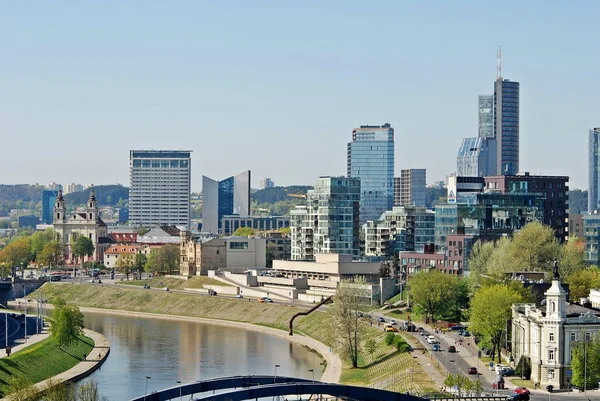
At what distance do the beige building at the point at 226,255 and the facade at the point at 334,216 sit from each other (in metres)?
10.6

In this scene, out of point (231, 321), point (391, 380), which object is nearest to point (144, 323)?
point (231, 321)

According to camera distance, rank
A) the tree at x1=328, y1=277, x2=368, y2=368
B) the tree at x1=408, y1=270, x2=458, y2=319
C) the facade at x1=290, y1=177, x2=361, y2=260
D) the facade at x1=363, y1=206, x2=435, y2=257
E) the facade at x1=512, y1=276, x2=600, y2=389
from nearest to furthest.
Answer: the facade at x1=512, y1=276, x2=600, y2=389 → the tree at x1=328, y1=277, x2=368, y2=368 → the tree at x1=408, y1=270, x2=458, y2=319 → the facade at x1=363, y1=206, x2=435, y2=257 → the facade at x1=290, y1=177, x2=361, y2=260

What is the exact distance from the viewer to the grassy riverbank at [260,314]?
279 feet

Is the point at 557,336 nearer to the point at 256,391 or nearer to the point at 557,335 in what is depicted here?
the point at 557,335

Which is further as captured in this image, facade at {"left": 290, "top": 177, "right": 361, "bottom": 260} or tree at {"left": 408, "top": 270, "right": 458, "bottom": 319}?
facade at {"left": 290, "top": 177, "right": 361, "bottom": 260}

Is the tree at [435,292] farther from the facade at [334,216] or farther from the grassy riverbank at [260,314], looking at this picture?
the facade at [334,216]

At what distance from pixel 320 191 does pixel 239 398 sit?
110 meters

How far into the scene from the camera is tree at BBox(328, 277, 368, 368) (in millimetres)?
98062

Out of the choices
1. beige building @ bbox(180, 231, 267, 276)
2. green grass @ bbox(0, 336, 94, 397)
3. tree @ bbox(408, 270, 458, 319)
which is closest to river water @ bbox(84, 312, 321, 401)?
green grass @ bbox(0, 336, 94, 397)

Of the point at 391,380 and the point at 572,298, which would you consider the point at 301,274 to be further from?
the point at 391,380

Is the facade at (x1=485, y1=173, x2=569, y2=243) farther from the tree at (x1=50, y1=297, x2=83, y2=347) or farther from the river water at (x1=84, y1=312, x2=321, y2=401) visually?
the tree at (x1=50, y1=297, x2=83, y2=347)

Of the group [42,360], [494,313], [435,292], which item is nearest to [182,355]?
[42,360]

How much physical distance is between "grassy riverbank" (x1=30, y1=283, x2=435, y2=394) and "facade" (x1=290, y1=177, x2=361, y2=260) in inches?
713

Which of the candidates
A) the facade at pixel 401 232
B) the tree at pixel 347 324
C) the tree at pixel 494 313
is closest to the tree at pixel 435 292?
the tree at pixel 347 324
